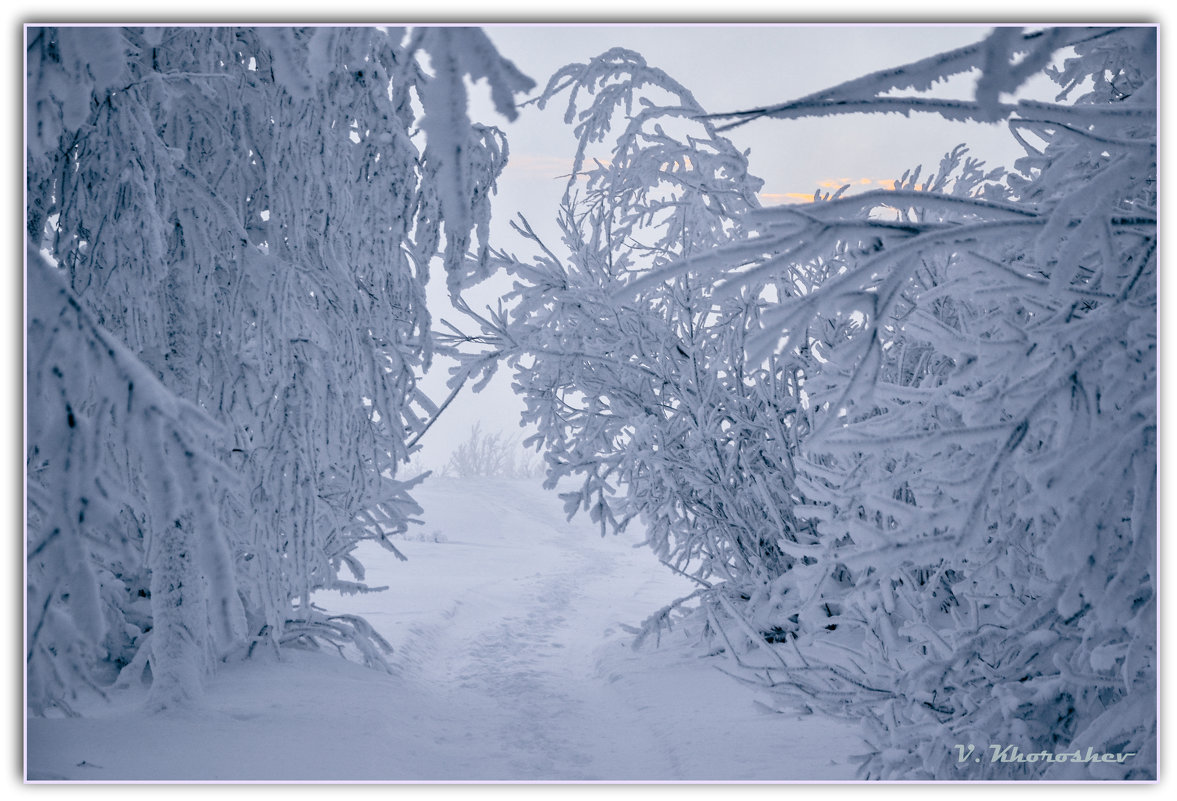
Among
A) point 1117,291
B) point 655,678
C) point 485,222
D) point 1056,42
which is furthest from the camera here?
point 655,678

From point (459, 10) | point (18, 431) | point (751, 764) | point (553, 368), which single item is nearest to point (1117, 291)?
point (459, 10)

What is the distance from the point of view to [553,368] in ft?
17.6

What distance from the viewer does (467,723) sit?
3.90 m

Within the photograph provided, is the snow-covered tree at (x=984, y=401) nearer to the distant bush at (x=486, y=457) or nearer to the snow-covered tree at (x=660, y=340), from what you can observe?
the snow-covered tree at (x=660, y=340)

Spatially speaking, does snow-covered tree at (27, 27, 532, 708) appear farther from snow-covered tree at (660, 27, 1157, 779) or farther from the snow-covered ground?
snow-covered tree at (660, 27, 1157, 779)

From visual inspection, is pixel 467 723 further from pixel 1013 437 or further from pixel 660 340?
pixel 1013 437

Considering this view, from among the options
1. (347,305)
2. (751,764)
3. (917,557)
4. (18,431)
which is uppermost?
(347,305)

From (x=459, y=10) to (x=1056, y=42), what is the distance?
1.81m

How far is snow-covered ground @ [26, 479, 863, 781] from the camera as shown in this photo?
284 cm

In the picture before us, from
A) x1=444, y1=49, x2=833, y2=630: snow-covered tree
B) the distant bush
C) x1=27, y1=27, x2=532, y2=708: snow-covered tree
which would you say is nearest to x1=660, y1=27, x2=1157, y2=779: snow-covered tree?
x1=27, y1=27, x2=532, y2=708: snow-covered tree

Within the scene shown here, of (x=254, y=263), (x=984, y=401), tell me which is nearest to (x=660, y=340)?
(x=254, y=263)

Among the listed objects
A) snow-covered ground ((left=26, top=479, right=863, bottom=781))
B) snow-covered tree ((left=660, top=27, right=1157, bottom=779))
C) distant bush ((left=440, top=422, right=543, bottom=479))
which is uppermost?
snow-covered tree ((left=660, top=27, right=1157, bottom=779))

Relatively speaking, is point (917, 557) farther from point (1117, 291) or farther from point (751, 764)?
point (751, 764)

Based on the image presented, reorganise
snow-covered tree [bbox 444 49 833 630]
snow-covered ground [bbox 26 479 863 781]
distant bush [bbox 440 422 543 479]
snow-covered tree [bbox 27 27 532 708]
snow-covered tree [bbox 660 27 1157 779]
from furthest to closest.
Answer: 1. distant bush [bbox 440 422 543 479]
2. snow-covered tree [bbox 444 49 833 630]
3. snow-covered tree [bbox 27 27 532 708]
4. snow-covered ground [bbox 26 479 863 781]
5. snow-covered tree [bbox 660 27 1157 779]
